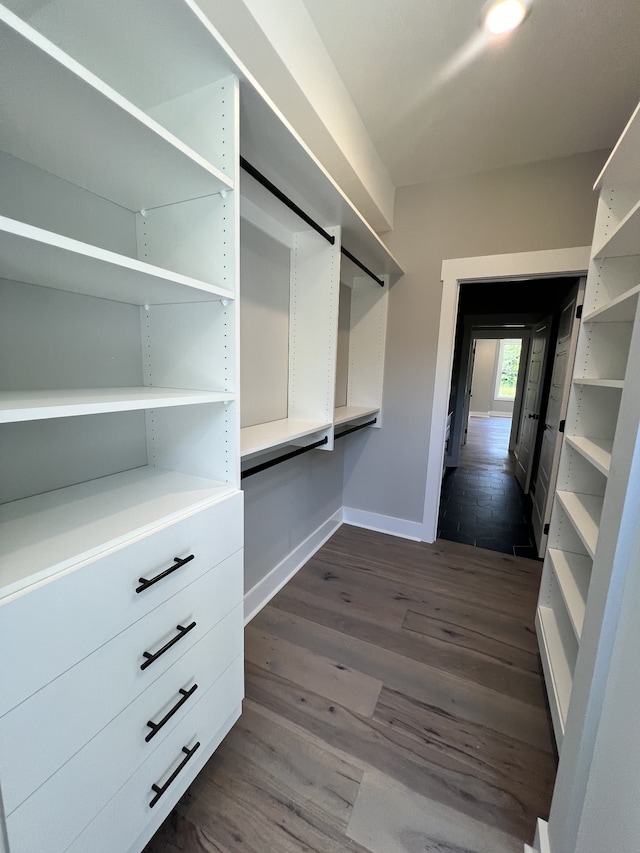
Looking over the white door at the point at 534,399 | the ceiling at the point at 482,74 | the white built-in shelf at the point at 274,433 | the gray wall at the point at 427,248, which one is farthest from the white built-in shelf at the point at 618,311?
the white door at the point at 534,399

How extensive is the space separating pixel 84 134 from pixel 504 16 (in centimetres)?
161

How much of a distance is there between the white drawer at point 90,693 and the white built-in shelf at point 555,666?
4.47 feet

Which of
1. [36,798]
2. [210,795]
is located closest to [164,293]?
[36,798]

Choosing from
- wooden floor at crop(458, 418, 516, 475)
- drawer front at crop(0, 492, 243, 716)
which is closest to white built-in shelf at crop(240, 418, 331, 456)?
drawer front at crop(0, 492, 243, 716)

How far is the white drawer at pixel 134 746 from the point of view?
2.18 ft

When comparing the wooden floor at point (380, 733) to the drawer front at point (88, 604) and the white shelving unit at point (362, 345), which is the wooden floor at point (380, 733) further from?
the white shelving unit at point (362, 345)

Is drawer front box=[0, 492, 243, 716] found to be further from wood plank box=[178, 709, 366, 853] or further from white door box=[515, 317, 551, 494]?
white door box=[515, 317, 551, 494]

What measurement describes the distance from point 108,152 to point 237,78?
40 cm

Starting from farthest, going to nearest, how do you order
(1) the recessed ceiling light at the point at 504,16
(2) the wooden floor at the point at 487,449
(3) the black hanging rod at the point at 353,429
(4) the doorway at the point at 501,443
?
(2) the wooden floor at the point at 487,449 → (4) the doorway at the point at 501,443 → (3) the black hanging rod at the point at 353,429 → (1) the recessed ceiling light at the point at 504,16

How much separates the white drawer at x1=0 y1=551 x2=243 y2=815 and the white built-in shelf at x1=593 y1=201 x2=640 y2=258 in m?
1.81

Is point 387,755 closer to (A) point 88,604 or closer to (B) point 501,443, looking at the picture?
(A) point 88,604

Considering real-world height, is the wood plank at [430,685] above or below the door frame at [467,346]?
below

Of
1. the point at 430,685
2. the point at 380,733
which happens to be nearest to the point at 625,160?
the point at 430,685

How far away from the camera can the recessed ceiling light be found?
1.27 m
